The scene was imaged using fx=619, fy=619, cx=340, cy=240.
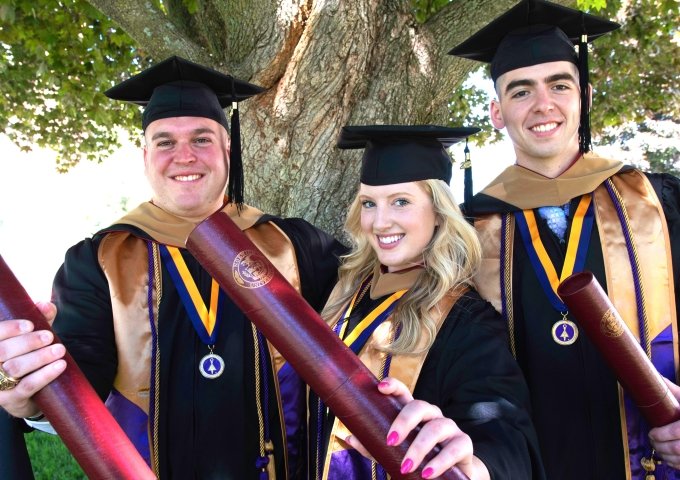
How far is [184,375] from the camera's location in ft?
8.61

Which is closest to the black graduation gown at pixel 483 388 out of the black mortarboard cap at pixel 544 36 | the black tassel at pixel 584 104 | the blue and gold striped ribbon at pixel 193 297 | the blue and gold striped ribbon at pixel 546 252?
the blue and gold striped ribbon at pixel 546 252

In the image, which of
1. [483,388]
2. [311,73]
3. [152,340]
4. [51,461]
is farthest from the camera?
[51,461]

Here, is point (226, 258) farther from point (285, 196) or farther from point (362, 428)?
point (285, 196)

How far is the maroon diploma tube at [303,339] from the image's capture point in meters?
1.51

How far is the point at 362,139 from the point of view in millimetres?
2775

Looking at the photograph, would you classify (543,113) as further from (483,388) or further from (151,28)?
(151,28)

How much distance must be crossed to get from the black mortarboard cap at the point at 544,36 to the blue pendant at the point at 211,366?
1766mm

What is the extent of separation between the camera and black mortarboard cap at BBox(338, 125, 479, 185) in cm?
250

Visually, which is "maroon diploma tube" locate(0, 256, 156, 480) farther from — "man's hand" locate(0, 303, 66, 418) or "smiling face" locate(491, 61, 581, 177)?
"smiling face" locate(491, 61, 581, 177)

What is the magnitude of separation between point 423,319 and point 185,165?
1.34 metres

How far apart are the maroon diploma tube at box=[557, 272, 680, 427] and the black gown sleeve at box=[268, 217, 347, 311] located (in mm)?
1234

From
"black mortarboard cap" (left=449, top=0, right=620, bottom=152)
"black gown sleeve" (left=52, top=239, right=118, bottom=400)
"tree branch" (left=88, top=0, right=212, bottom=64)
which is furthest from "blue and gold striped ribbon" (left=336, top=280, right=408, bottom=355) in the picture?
"tree branch" (left=88, top=0, right=212, bottom=64)

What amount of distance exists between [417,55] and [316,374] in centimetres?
284

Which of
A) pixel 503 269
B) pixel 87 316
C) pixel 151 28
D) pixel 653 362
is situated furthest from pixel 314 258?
pixel 151 28
